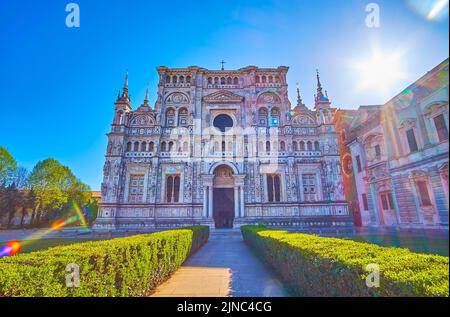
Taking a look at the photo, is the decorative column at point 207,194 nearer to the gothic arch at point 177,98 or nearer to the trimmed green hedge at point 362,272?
the gothic arch at point 177,98

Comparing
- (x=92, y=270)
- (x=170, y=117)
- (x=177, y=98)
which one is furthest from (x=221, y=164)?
(x=92, y=270)

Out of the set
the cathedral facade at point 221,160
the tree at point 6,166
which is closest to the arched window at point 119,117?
the cathedral facade at point 221,160

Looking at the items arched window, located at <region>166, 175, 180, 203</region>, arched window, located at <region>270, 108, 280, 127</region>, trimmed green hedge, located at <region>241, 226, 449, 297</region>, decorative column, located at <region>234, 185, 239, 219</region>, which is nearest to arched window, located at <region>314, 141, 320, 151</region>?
arched window, located at <region>270, 108, 280, 127</region>

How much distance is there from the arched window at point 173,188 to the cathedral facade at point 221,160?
12 cm

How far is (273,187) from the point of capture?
86.5 feet

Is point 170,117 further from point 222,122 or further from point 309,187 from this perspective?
point 309,187

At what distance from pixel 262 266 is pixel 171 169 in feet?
64.6

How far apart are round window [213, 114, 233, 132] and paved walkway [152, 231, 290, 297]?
2110cm

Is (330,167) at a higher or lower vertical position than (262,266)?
higher

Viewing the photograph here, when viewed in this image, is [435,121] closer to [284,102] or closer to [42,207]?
[284,102]

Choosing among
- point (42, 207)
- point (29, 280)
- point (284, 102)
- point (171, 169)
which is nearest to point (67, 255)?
point (29, 280)

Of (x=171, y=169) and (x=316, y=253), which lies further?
(x=171, y=169)

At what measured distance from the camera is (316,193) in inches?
1014

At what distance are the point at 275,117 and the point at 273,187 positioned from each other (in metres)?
9.66
